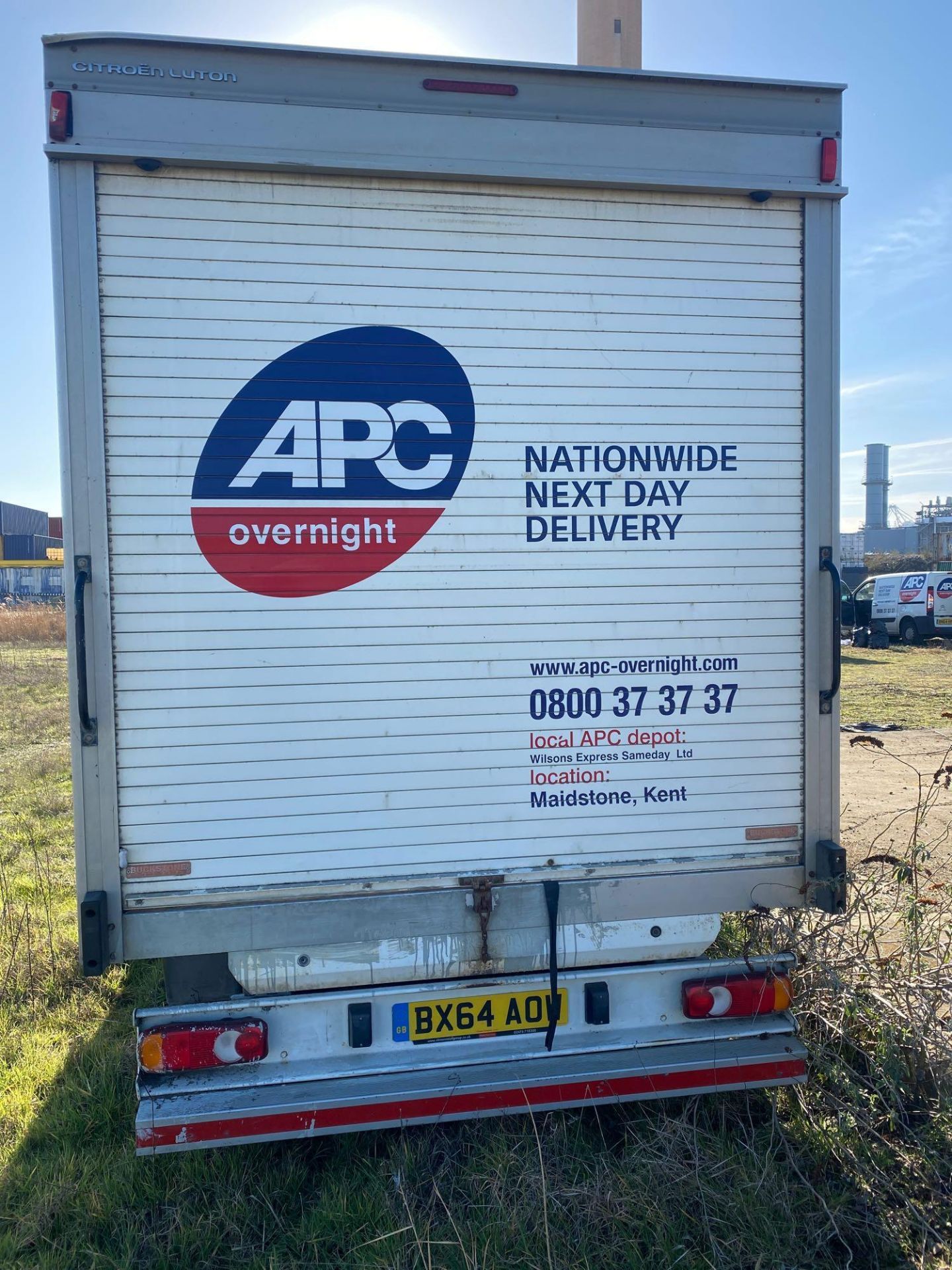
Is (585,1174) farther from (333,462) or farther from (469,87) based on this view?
(469,87)

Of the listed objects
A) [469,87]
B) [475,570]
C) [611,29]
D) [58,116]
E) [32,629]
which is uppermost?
[611,29]

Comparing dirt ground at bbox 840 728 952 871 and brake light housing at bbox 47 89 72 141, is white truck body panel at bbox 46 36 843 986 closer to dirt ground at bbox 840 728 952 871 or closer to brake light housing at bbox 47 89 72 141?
brake light housing at bbox 47 89 72 141

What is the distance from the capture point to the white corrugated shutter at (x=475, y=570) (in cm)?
239

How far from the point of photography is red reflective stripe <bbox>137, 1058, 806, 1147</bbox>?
2.36 meters

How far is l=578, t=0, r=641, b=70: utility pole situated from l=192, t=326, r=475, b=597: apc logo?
2.57 m

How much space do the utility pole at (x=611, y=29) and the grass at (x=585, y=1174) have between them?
3.84m

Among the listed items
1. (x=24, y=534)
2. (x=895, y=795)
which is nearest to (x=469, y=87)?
(x=895, y=795)

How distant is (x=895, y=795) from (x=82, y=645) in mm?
7009

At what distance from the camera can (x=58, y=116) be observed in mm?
2275

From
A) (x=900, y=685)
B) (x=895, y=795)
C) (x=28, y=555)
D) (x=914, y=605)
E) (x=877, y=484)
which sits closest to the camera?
(x=895, y=795)

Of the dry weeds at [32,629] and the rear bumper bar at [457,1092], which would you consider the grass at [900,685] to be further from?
the dry weeds at [32,629]

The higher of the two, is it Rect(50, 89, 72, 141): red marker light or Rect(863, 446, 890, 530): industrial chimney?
Rect(863, 446, 890, 530): industrial chimney

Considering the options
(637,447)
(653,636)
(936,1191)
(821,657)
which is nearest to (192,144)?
(637,447)

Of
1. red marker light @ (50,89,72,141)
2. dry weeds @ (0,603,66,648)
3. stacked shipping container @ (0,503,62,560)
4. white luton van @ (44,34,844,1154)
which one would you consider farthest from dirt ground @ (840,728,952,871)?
stacked shipping container @ (0,503,62,560)
